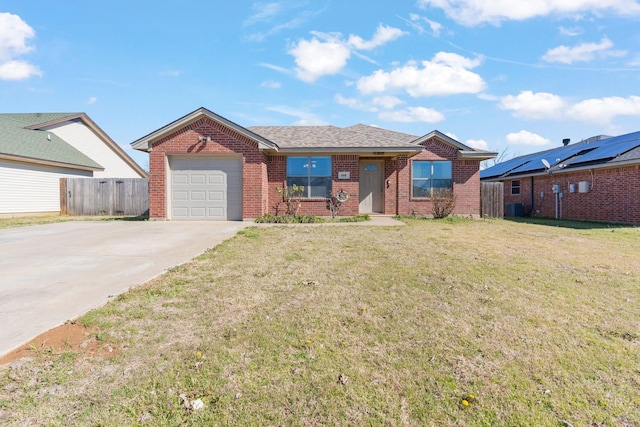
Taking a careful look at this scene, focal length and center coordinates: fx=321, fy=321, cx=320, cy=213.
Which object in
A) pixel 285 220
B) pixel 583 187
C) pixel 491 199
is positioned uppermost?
pixel 583 187

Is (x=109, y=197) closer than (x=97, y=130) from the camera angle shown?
Yes

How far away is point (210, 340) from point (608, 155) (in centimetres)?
1778

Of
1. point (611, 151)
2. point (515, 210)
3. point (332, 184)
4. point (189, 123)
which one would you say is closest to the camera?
point (189, 123)

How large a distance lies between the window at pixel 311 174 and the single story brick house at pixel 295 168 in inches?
1.6

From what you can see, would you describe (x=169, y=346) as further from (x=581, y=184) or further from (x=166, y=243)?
(x=581, y=184)

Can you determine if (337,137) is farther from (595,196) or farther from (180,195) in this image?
(595,196)

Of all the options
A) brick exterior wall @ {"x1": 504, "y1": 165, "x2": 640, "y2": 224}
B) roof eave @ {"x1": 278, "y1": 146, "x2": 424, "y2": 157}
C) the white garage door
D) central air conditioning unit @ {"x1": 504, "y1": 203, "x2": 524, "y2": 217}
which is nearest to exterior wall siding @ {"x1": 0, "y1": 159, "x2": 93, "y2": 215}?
the white garage door

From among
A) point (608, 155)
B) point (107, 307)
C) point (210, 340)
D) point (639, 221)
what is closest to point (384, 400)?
point (210, 340)

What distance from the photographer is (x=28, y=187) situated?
15.9 meters

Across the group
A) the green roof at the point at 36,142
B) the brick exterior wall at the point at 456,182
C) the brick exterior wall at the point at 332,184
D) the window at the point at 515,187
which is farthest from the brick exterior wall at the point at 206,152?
the window at the point at 515,187

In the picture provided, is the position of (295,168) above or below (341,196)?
above

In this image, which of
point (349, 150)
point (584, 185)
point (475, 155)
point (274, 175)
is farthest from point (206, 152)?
point (584, 185)

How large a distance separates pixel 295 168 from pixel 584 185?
1356cm

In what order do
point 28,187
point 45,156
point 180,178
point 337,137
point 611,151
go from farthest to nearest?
point 45,156, point 28,187, point 611,151, point 337,137, point 180,178
